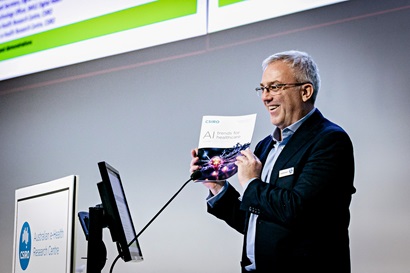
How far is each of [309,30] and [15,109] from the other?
191cm

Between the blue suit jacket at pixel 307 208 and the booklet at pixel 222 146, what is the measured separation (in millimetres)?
129

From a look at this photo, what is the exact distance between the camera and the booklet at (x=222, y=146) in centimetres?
220

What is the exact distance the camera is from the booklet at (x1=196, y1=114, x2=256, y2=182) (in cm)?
220

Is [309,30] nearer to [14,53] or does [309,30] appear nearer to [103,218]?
[103,218]

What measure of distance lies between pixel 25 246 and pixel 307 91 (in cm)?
108

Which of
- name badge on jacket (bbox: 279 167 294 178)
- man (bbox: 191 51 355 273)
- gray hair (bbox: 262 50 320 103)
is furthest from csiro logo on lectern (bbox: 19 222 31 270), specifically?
gray hair (bbox: 262 50 320 103)

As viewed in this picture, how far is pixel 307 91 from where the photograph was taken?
2301mm

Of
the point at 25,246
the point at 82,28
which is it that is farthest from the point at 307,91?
the point at 82,28

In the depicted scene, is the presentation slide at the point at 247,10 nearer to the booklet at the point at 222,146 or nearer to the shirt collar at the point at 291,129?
the shirt collar at the point at 291,129

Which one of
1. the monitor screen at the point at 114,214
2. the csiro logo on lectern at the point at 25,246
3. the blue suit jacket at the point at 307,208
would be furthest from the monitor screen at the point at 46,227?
the blue suit jacket at the point at 307,208

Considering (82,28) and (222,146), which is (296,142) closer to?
(222,146)

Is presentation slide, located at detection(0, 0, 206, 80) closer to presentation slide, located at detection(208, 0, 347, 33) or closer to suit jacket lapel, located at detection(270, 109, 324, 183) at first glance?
presentation slide, located at detection(208, 0, 347, 33)

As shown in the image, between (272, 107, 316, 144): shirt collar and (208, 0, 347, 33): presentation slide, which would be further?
(208, 0, 347, 33): presentation slide

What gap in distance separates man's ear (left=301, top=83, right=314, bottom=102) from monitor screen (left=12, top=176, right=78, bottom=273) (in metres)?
0.79
